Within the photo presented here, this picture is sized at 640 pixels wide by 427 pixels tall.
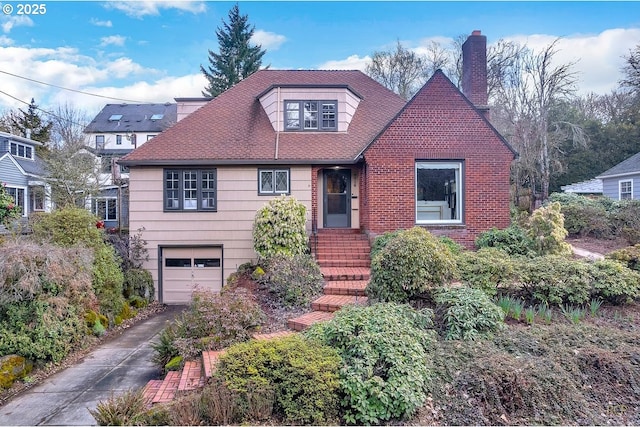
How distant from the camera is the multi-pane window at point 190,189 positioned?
41.4 feet

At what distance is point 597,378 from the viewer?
416cm

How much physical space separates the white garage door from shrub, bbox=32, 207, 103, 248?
3104mm

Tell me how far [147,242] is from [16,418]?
7.91m

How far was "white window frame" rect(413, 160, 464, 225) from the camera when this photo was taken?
11.1 metres

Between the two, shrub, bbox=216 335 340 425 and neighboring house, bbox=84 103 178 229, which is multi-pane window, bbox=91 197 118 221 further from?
shrub, bbox=216 335 340 425

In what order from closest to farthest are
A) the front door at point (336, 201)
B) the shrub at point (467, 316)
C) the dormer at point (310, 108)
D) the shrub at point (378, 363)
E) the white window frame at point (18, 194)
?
the shrub at point (378, 363), the shrub at point (467, 316), the front door at point (336, 201), the dormer at point (310, 108), the white window frame at point (18, 194)

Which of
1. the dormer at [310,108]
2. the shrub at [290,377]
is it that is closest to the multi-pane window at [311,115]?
the dormer at [310,108]

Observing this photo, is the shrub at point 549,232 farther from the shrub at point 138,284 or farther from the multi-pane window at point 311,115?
the shrub at point 138,284

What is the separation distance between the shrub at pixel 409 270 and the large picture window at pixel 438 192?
5053mm

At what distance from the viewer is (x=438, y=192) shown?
36.8 feet

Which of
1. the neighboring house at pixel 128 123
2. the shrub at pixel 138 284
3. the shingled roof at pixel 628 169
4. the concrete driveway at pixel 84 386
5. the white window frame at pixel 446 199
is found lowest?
the concrete driveway at pixel 84 386

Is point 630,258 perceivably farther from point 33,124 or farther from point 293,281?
point 33,124

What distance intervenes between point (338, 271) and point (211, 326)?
13.9ft

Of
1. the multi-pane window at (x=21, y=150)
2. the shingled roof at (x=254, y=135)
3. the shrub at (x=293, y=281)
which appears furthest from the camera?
the multi-pane window at (x=21, y=150)
